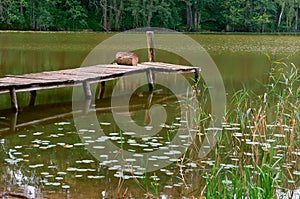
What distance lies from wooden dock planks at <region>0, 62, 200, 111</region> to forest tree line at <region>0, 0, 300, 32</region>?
33309 mm

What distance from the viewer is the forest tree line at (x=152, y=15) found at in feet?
157

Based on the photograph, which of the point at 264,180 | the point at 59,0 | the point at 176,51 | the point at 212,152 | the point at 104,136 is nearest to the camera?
the point at 264,180

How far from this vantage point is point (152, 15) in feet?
185

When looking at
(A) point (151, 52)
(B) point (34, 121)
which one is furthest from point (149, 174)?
(A) point (151, 52)

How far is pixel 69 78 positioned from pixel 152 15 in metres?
45.7

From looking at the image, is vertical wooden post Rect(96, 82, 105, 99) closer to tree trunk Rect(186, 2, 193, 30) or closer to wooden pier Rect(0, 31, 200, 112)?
wooden pier Rect(0, 31, 200, 112)

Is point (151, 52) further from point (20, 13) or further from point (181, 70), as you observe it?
point (20, 13)

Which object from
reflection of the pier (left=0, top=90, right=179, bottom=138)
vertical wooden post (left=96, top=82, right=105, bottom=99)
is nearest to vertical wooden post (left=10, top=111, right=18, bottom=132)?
reflection of the pier (left=0, top=90, right=179, bottom=138)

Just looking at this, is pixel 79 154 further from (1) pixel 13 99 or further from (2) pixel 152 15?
(2) pixel 152 15

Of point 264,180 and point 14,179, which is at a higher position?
point 264,180

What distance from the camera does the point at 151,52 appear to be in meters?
16.0

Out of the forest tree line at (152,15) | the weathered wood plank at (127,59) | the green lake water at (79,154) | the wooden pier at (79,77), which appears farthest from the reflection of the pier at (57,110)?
the forest tree line at (152,15)

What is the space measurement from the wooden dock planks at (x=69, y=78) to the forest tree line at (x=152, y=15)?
33309 millimetres

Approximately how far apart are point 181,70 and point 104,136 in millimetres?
6724
